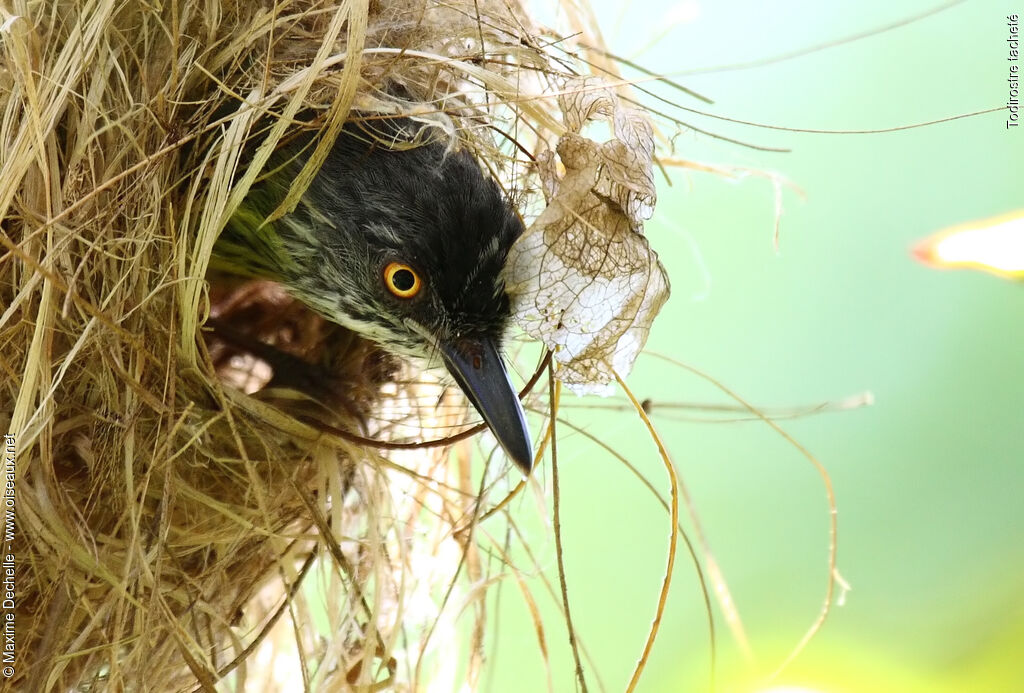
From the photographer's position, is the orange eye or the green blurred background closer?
the orange eye

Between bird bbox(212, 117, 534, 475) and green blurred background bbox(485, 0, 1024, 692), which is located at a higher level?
green blurred background bbox(485, 0, 1024, 692)

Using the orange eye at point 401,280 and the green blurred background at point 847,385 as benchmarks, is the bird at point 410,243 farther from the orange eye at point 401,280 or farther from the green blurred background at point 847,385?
the green blurred background at point 847,385

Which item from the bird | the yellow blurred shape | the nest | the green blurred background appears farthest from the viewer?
the green blurred background

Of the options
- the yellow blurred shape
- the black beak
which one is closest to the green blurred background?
the yellow blurred shape

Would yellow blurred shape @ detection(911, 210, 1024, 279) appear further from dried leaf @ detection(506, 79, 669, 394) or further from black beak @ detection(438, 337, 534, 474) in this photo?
black beak @ detection(438, 337, 534, 474)

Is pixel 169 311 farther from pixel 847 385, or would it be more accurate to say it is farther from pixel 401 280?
pixel 847 385

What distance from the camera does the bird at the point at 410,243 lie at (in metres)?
1.36

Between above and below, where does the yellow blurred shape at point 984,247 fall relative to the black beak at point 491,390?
above

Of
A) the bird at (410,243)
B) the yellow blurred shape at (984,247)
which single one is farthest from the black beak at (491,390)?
the yellow blurred shape at (984,247)

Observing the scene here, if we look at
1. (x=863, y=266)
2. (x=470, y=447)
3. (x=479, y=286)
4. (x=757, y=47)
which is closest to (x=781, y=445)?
(x=863, y=266)

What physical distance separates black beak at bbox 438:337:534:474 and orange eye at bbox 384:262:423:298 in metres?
0.09

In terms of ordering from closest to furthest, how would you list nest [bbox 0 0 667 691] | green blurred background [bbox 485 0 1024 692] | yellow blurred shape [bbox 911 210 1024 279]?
1. nest [bbox 0 0 667 691]
2. yellow blurred shape [bbox 911 210 1024 279]
3. green blurred background [bbox 485 0 1024 692]

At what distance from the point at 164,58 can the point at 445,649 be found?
38.1 inches

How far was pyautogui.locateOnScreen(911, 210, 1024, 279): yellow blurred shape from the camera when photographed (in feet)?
6.02
